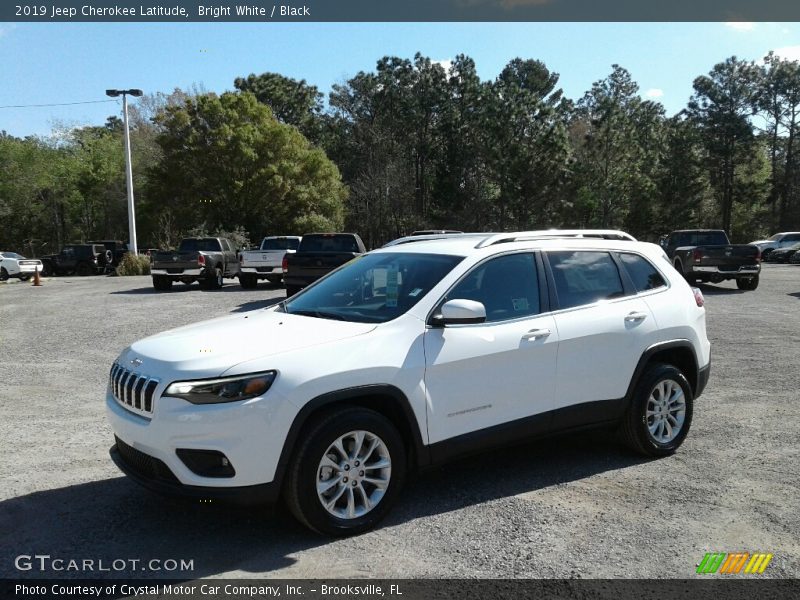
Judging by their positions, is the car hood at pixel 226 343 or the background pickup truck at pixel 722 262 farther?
the background pickup truck at pixel 722 262

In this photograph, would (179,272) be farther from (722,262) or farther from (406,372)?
(406,372)

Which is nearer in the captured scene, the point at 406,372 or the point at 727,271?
the point at 406,372

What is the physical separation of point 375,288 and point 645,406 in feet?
7.39

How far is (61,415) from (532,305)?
188 inches

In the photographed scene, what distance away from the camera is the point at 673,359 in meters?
5.46

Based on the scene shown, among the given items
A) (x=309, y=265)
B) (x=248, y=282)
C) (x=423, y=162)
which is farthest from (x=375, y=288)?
(x=423, y=162)

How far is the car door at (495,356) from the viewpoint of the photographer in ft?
13.4

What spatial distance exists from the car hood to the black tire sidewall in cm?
230

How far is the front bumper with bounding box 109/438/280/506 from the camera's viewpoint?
11.5ft

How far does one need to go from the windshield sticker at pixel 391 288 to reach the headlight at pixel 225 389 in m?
1.12

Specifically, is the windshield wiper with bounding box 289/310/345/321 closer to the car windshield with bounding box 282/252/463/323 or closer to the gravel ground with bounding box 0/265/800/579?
the car windshield with bounding box 282/252/463/323

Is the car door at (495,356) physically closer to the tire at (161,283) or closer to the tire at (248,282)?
Answer: the tire at (248,282)

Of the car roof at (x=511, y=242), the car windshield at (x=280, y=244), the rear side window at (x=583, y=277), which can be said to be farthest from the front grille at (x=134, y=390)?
the car windshield at (x=280, y=244)

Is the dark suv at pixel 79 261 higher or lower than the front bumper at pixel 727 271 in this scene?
higher
